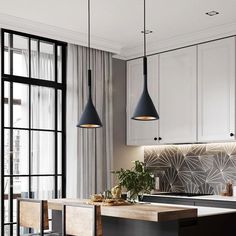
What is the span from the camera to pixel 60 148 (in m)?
5.78

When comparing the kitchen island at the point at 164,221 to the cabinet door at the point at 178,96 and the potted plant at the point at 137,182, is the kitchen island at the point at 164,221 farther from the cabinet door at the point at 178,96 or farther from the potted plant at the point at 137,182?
the cabinet door at the point at 178,96

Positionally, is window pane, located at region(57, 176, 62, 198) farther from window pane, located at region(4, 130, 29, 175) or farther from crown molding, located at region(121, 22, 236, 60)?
crown molding, located at region(121, 22, 236, 60)

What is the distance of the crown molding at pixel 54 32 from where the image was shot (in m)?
5.09

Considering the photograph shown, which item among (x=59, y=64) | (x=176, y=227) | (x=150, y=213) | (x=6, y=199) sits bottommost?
(x=6, y=199)

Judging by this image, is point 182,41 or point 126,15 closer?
point 126,15

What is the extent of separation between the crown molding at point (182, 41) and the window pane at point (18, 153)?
6.31 feet

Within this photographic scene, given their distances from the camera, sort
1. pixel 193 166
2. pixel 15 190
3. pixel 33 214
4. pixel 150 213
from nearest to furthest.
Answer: pixel 150 213 < pixel 33 214 < pixel 15 190 < pixel 193 166

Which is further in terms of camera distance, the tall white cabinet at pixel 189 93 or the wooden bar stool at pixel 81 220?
the tall white cabinet at pixel 189 93

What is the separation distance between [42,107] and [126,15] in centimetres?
155

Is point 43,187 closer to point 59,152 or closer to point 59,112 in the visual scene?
point 59,152

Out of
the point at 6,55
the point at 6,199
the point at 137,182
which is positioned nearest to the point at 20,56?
the point at 6,55

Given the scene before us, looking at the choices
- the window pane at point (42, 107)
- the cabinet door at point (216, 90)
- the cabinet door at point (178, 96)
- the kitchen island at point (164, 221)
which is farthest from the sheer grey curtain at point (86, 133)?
the kitchen island at point (164, 221)

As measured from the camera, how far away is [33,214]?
3.90 m

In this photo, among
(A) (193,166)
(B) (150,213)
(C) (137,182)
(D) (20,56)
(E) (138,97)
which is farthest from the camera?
(E) (138,97)
